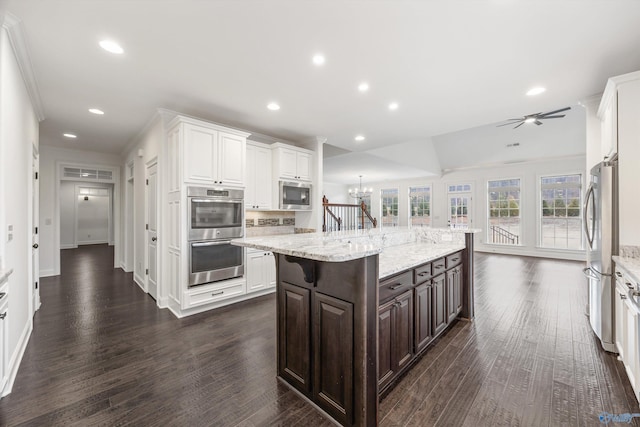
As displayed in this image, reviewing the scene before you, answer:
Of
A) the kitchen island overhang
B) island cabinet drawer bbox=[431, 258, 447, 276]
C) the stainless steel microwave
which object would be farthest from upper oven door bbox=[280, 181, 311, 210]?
island cabinet drawer bbox=[431, 258, 447, 276]

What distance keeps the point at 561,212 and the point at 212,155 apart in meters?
9.60

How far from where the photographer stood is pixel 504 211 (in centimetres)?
880

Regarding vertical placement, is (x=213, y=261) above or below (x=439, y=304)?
above

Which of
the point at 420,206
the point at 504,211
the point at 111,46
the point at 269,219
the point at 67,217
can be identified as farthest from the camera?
the point at 420,206

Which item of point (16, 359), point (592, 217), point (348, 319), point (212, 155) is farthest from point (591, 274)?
point (16, 359)

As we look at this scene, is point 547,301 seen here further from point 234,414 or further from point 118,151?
point 118,151

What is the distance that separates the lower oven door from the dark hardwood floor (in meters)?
0.49

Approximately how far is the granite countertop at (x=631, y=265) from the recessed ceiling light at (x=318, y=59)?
9.31ft

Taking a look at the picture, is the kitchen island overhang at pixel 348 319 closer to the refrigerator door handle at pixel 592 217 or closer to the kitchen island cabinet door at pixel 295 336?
the kitchen island cabinet door at pixel 295 336

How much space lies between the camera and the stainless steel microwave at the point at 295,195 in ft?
15.1

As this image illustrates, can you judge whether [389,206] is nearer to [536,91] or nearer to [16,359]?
[536,91]

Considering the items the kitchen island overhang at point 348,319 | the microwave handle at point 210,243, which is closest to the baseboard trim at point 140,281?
the microwave handle at point 210,243

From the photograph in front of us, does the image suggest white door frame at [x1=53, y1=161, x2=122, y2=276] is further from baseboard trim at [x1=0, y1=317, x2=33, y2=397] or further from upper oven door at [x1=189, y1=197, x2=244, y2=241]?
upper oven door at [x1=189, y1=197, x2=244, y2=241]

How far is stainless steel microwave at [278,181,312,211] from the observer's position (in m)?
4.59
